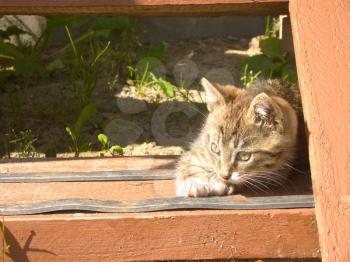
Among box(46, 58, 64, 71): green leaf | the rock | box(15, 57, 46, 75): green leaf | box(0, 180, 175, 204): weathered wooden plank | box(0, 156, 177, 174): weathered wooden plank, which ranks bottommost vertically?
box(0, 180, 175, 204): weathered wooden plank

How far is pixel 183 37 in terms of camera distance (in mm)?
6195

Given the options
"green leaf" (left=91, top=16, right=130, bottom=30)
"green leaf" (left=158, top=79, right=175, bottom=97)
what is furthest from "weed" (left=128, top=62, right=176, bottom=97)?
"green leaf" (left=91, top=16, right=130, bottom=30)

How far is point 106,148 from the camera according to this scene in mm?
4457

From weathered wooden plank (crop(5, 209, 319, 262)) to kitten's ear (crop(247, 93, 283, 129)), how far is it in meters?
0.58

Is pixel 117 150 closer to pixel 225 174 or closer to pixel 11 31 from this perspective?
pixel 225 174

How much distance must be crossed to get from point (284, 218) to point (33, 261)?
101 centimetres

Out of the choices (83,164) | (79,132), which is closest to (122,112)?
(79,132)

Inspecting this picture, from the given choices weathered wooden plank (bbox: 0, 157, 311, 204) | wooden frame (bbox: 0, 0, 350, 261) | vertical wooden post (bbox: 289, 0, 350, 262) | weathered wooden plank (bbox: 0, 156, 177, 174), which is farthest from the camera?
weathered wooden plank (bbox: 0, 156, 177, 174)

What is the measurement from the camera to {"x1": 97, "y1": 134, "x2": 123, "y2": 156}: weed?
4.33m

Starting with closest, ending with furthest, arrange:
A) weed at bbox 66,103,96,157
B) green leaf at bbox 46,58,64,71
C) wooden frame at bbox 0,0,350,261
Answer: wooden frame at bbox 0,0,350,261
weed at bbox 66,103,96,157
green leaf at bbox 46,58,64,71

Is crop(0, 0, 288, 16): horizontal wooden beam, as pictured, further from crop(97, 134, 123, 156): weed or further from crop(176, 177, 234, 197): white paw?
crop(97, 134, 123, 156): weed

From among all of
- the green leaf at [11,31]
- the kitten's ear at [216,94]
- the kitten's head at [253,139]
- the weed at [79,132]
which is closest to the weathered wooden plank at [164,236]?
the kitten's head at [253,139]

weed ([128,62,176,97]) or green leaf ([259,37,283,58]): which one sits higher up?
green leaf ([259,37,283,58])

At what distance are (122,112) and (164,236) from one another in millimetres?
2328
